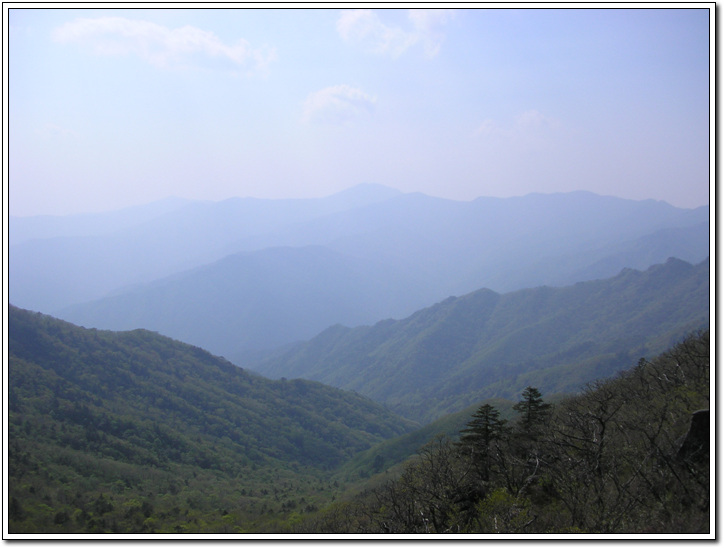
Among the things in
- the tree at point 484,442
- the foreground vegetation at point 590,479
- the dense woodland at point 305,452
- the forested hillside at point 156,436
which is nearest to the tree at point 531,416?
the dense woodland at point 305,452

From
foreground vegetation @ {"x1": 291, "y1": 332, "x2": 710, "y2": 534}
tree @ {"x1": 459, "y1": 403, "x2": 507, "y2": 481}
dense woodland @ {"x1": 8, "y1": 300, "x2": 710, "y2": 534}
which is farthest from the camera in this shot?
tree @ {"x1": 459, "y1": 403, "x2": 507, "y2": 481}

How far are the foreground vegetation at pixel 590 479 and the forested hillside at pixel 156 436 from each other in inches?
666

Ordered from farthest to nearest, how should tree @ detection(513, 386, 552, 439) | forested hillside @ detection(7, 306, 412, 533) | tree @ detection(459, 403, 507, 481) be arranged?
forested hillside @ detection(7, 306, 412, 533) < tree @ detection(513, 386, 552, 439) < tree @ detection(459, 403, 507, 481)

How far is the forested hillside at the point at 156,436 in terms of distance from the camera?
135ft

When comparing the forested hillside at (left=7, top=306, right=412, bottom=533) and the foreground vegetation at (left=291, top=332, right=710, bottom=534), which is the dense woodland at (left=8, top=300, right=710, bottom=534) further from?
the forested hillside at (left=7, top=306, right=412, bottom=533)

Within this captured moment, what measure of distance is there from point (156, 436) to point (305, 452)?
3359 cm

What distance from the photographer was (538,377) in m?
179

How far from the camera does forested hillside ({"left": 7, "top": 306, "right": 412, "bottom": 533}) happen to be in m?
41.1

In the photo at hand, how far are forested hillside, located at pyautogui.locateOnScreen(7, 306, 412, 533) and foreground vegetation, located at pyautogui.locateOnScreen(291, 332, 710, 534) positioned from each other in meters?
16.9

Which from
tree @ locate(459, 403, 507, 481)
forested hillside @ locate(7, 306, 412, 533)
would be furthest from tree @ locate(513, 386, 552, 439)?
forested hillside @ locate(7, 306, 412, 533)

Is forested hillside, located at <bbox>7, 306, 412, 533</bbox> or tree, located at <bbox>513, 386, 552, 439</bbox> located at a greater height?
tree, located at <bbox>513, 386, 552, 439</bbox>

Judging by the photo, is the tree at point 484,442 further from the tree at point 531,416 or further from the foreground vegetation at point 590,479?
the tree at point 531,416
